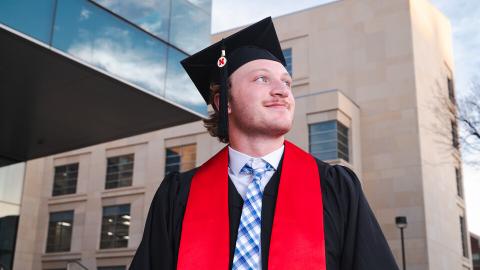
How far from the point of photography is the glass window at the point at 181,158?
122 ft

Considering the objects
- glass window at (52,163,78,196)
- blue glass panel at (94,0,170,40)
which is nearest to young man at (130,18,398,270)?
blue glass panel at (94,0,170,40)

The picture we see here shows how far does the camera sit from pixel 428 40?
1483 inches

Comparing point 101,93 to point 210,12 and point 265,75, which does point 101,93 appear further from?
point 265,75

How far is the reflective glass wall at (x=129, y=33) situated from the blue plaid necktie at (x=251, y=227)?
10.1 metres

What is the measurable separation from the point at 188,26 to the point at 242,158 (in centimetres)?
1376

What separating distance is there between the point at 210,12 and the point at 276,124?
14763 mm

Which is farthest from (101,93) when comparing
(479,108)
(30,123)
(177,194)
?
(479,108)

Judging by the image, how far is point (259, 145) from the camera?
3.65 meters

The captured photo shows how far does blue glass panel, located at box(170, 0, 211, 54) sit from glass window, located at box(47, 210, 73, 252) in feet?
85.1

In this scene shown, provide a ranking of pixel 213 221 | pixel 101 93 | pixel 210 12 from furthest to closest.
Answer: pixel 210 12, pixel 101 93, pixel 213 221

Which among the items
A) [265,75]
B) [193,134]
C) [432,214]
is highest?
[193,134]

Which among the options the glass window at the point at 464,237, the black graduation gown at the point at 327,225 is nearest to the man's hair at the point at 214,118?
the black graduation gown at the point at 327,225

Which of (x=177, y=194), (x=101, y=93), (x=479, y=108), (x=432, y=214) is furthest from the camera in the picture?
(x=432, y=214)

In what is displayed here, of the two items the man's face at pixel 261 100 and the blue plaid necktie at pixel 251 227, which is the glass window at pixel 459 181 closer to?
the man's face at pixel 261 100
